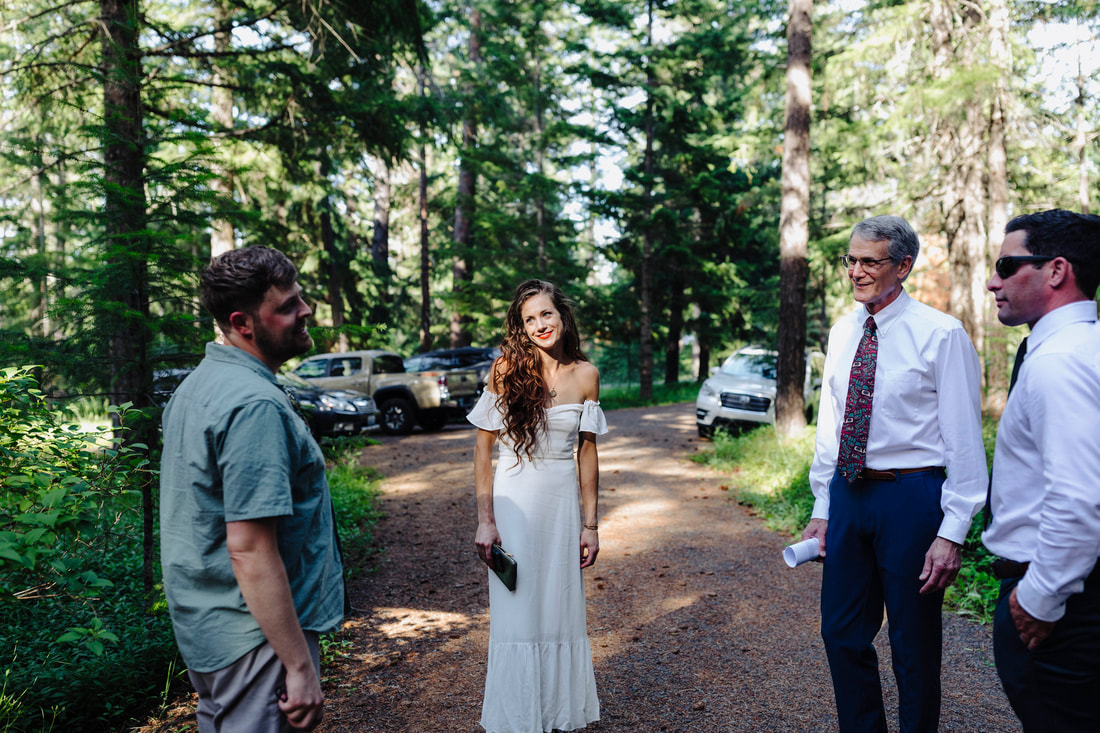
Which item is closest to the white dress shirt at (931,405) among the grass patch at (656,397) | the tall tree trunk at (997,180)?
the tall tree trunk at (997,180)

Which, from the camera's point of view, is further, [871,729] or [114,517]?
[114,517]

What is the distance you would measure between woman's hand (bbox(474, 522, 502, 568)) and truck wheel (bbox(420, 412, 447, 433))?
13.1 metres

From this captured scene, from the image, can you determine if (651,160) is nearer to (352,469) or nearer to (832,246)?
(832,246)

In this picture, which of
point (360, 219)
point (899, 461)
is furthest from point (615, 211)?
point (899, 461)

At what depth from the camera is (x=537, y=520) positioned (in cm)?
344

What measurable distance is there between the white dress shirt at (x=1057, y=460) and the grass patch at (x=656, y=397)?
1959 cm

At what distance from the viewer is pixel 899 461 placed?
288 cm

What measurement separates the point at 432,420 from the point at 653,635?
1202cm

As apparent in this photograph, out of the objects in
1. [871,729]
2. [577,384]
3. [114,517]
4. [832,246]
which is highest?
[832,246]

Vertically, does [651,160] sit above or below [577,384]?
above

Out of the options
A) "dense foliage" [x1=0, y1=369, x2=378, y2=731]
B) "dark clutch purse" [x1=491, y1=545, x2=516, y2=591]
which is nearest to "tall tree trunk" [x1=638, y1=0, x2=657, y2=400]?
"dense foliage" [x1=0, y1=369, x2=378, y2=731]

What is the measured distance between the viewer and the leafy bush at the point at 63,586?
2.83 meters

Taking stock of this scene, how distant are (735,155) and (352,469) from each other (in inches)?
416

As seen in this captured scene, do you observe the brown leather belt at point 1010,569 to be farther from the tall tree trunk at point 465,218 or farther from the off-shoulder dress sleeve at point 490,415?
→ the tall tree trunk at point 465,218
